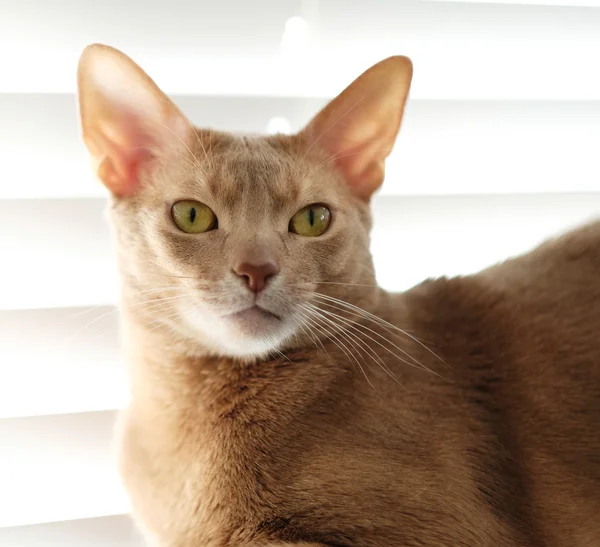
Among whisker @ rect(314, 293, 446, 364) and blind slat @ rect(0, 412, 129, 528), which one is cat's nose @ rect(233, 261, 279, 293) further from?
blind slat @ rect(0, 412, 129, 528)

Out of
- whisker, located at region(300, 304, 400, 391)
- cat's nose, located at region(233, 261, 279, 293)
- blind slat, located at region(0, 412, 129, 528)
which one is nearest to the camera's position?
cat's nose, located at region(233, 261, 279, 293)

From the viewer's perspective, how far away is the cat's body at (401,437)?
871 millimetres

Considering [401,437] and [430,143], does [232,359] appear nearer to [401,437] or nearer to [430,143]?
[401,437]

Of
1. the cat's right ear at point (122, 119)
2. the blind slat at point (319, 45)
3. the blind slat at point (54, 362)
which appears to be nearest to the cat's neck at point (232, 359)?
the blind slat at point (54, 362)

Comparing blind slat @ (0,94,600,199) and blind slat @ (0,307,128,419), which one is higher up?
blind slat @ (0,94,600,199)

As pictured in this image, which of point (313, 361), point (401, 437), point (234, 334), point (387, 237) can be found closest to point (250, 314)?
point (234, 334)

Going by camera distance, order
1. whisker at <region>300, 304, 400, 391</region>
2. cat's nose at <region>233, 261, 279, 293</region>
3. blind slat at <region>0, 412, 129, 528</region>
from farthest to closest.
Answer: blind slat at <region>0, 412, 129, 528</region> < whisker at <region>300, 304, 400, 391</region> < cat's nose at <region>233, 261, 279, 293</region>

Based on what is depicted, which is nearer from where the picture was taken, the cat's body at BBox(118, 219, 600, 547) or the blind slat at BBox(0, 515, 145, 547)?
the cat's body at BBox(118, 219, 600, 547)

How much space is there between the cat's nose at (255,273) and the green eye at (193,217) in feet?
0.37

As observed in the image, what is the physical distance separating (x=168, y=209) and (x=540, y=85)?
0.78m

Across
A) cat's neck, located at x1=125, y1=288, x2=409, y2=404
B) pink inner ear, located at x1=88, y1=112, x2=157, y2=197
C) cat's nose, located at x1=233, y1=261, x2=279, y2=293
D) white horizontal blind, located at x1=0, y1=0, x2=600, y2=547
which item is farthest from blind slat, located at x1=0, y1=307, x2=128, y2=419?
cat's nose, located at x1=233, y1=261, x2=279, y2=293

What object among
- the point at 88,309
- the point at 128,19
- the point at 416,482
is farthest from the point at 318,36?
the point at 416,482

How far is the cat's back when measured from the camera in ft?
3.10

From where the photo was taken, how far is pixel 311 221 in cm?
102
